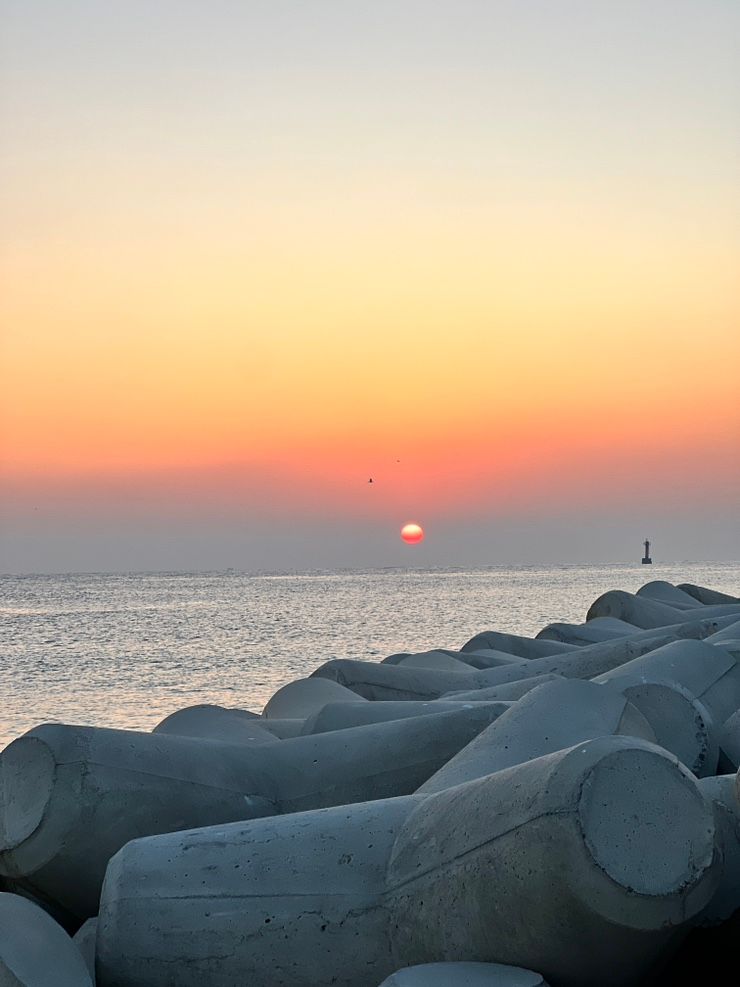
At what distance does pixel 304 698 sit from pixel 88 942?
8.62 ft

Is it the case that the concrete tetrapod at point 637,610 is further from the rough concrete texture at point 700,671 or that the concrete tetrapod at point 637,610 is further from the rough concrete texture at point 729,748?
the rough concrete texture at point 729,748

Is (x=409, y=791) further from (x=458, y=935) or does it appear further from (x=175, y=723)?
(x=175, y=723)

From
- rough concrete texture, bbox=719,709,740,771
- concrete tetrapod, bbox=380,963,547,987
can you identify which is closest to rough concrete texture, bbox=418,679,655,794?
rough concrete texture, bbox=719,709,740,771

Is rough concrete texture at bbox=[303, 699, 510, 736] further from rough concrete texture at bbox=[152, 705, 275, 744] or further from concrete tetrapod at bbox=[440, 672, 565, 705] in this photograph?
concrete tetrapod at bbox=[440, 672, 565, 705]

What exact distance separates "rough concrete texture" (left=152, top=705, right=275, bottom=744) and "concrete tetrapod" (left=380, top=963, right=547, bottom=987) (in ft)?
6.18

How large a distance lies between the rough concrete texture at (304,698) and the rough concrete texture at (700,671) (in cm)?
147

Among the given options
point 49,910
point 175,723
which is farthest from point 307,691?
A: point 49,910

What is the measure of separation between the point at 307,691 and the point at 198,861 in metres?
2.88

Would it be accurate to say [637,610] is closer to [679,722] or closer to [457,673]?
[457,673]

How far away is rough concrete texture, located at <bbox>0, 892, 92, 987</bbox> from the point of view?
2235 millimetres

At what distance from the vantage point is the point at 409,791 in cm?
324

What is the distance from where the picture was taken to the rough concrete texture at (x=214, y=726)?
4070 mm

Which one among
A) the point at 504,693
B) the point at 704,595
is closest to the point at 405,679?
the point at 504,693

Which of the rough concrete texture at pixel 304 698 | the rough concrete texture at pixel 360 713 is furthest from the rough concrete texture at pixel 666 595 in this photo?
the rough concrete texture at pixel 360 713
